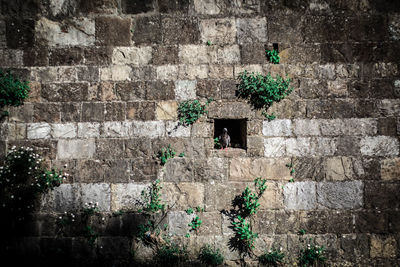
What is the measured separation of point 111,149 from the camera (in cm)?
384

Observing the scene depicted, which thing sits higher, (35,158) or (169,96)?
(169,96)

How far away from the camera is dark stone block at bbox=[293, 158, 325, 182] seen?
3.81 m

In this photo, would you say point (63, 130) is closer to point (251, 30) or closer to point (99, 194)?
point (99, 194)

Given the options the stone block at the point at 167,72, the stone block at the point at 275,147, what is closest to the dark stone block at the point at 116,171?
the stone block at the point at 167,72

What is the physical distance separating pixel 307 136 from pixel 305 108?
438 millimetres

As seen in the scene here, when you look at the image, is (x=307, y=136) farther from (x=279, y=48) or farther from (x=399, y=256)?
(x=399, y=256)

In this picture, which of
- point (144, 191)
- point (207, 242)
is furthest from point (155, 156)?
point (207, 242)

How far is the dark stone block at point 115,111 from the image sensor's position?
3863 millimetres

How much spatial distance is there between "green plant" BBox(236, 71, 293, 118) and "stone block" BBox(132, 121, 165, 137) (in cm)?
131

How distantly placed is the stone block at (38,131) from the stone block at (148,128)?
4.48 feet

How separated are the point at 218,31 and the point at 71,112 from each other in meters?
2.64

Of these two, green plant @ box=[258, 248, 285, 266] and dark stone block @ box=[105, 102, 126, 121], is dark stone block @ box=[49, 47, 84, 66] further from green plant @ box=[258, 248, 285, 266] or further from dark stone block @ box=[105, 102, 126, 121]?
green plant @ box=[258, 248, 285, 266]

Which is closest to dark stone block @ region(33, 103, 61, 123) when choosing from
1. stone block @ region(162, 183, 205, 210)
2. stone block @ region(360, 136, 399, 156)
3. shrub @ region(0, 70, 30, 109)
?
shrub @ region(0, 70, 30, 109)

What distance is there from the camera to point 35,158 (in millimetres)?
3814
